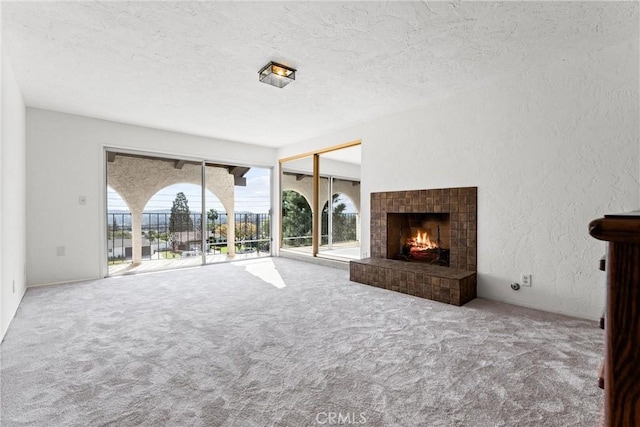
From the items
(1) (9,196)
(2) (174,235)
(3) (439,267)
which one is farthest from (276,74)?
(2) (174,235)

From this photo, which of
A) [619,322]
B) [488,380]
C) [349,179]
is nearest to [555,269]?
[488,380]

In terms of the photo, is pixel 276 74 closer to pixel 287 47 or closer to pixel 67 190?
pixel 287 47

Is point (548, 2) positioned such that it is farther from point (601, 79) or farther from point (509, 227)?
point (509, 227)

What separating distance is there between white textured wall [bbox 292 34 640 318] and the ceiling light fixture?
184 cm

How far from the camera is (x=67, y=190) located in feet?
13.5

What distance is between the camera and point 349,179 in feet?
26.1

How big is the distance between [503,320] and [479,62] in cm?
232

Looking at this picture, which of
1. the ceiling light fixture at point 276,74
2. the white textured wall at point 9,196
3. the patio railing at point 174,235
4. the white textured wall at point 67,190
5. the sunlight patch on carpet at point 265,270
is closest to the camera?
the white textured wall at point 9,196

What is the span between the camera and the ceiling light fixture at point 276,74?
2.80 meters

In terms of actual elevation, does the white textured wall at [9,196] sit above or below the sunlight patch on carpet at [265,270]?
above

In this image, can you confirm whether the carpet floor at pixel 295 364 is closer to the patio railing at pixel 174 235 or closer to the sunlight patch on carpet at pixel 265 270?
the sunlight patch on carpet at pixel 265 270

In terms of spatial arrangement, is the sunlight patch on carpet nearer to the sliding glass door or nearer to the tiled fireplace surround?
the sliding glass door

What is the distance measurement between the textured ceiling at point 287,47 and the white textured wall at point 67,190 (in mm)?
405

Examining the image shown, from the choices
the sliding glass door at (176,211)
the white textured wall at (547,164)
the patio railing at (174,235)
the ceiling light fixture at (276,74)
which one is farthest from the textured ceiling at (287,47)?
the patio railing at (174,235)
